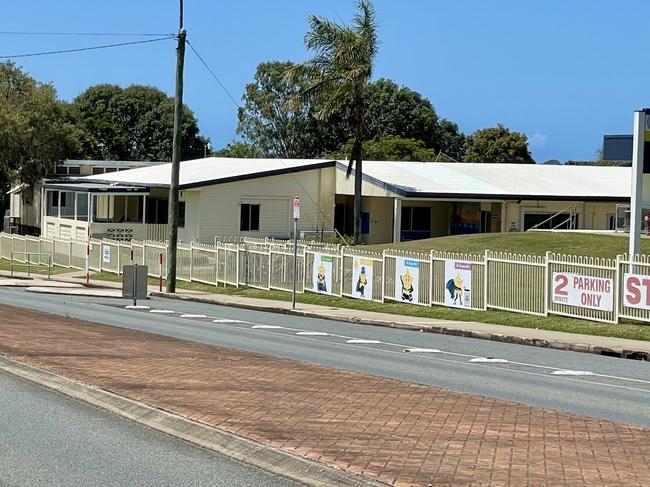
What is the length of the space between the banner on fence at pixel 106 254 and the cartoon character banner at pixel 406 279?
21567mm

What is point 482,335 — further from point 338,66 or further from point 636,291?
point 338,66

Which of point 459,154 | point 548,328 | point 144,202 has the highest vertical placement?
point 459,154

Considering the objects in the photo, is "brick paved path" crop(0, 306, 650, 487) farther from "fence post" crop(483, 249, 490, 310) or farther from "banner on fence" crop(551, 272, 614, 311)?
"fence post" crop(483, 249, 490, 310)

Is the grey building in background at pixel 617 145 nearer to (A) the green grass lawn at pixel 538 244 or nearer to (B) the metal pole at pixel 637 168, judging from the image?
(A) the green grass lawn at pixel 538 244

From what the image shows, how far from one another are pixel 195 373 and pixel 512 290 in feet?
49.6

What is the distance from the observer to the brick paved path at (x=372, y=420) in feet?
24.7

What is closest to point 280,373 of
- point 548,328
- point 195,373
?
point 195,373

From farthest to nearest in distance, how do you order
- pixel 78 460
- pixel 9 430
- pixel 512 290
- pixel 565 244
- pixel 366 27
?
pixel 366 27 < pixel 565 244 < pixel 512 290 < pixel 9 430 < pixel 78 460

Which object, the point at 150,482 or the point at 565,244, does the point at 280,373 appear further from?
the point at 565,244

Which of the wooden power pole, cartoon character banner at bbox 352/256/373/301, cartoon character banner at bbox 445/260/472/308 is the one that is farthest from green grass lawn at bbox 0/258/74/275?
cartoon character banner at bbox 445/260/472/308

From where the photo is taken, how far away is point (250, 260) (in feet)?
126

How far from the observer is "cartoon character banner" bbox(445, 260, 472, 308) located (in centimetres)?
2764

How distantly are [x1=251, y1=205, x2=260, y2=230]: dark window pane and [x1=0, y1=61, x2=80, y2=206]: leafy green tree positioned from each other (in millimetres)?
23628

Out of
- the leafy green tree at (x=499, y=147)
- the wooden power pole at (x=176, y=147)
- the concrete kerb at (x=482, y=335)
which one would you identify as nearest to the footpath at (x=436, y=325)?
the concrete kerb at (x=482, y=335)
